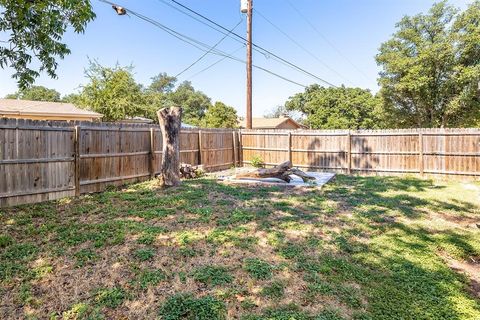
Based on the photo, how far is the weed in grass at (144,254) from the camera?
3.69 m

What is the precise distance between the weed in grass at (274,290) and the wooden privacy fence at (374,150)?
9746 mm

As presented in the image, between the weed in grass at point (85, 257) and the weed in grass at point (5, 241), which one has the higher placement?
the weed in grass at point (5, 241)

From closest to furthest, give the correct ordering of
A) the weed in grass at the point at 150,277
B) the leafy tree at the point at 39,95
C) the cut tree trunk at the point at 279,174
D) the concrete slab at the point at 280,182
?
the weed in grass at the point at 150,277, the concrete slab at the point at 280,182, the cut tree trunk at the point at 279,174, the leafy tree at the point at 39,95

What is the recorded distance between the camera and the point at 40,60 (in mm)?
5559

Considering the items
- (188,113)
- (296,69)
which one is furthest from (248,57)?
(188,113)

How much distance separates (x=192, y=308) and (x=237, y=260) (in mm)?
1065

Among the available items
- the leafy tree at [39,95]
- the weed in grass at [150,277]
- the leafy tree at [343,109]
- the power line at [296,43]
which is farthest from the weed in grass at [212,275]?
the leafy tree at [39,95]

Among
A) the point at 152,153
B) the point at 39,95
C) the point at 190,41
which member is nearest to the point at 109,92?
the point at 190,41

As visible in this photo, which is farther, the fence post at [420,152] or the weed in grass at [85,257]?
the fence post at [420,152]

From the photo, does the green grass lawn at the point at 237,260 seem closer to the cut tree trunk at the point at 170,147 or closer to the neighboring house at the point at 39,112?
the cut tree trunk at the point at 170,147

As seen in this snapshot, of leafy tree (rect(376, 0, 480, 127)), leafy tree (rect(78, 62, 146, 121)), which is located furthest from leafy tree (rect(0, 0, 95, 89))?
leafy tree (rect(376, 0, 480, 127))

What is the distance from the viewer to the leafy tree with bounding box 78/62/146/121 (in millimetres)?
22109

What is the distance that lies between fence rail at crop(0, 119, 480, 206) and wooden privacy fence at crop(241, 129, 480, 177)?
1.1 inches

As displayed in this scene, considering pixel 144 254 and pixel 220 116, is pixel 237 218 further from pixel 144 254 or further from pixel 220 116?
pixel 220 116
